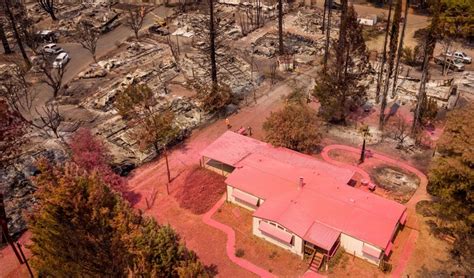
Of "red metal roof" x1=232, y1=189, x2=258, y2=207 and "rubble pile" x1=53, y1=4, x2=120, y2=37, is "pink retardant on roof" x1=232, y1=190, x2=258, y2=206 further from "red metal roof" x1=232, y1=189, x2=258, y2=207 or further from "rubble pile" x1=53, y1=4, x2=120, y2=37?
"rubble pile" x1=53, y1=4, x2=120, y2=37

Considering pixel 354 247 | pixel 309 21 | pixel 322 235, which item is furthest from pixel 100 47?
pixel 354 247

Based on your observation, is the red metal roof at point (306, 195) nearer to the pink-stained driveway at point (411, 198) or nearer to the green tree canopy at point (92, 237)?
the pink-stained driveway at point (411, 198)

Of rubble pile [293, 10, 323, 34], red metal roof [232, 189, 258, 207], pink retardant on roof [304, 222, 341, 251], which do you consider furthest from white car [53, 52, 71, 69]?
pink retardant on roof [304, 222, 341, 251]

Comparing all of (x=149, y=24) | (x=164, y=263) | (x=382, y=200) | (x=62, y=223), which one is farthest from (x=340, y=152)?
(x=149, y=24)

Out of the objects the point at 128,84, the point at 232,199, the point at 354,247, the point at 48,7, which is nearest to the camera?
the point at 354,247

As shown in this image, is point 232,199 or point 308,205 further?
point 232,199

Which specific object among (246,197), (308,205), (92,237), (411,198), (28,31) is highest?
(92,237)

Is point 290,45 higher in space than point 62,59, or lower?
lower

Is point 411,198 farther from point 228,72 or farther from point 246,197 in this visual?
point 228,72
